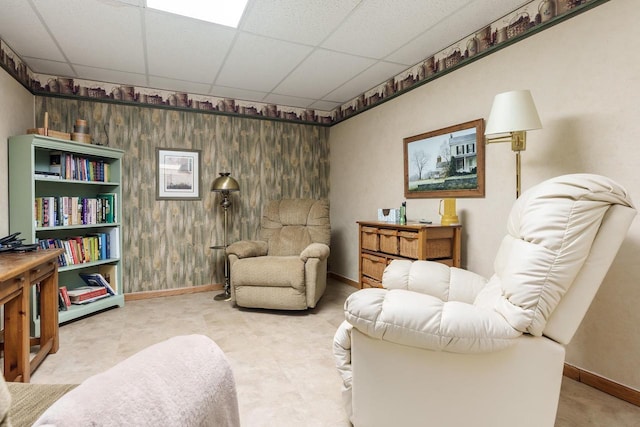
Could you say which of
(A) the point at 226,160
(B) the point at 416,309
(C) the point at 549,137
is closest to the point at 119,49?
(A) the point at 226,160

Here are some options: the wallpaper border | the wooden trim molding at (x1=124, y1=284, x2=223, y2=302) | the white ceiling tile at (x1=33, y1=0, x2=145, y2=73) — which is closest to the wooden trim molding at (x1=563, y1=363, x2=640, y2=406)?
the wallpaper border

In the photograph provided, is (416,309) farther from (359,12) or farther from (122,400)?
(359,12)

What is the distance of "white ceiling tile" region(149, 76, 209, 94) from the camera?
355cm

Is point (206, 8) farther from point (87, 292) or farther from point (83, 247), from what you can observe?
point (87, 292)

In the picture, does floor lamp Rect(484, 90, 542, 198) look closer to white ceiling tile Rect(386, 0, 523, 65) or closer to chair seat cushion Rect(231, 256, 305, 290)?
white ceiling tile Rect(386, 0, 523, 65)

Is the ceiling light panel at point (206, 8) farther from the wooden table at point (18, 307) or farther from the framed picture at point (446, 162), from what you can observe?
the framed picture at point (446, 162)

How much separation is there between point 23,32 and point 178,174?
1.81 metres

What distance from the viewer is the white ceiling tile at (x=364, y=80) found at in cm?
326

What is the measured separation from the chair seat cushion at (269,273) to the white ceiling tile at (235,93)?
6.69 ft

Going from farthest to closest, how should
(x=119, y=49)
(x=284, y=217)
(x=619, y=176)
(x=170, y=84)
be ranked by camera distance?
(x=284, y=217)
(x=170, y=84)
(x=119, y=49)
(x=619, y=176)

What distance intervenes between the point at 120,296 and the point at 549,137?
410cm

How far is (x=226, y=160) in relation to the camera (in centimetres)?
423

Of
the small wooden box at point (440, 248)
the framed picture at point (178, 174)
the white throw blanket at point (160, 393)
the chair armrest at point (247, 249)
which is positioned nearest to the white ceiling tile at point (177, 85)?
the framed picture at point (178, 174)

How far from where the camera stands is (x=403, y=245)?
2764 millimetres
